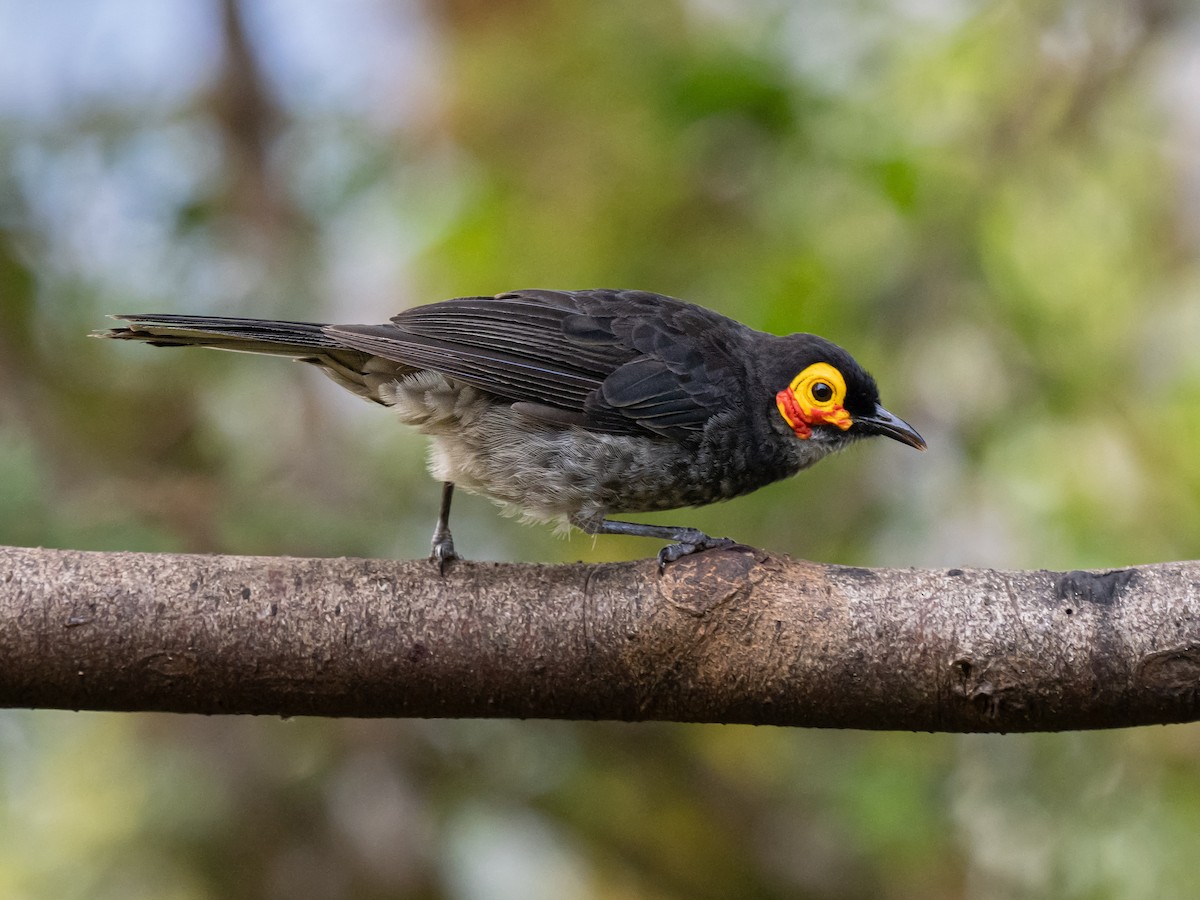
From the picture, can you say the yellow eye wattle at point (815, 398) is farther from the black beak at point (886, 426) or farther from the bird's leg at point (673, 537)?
the bird's leg at point (673, 537)

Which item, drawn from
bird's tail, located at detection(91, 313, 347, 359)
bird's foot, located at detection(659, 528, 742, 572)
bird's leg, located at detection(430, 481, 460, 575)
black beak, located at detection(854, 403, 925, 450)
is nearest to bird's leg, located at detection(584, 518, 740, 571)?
bird's foot, located at detection(659, 528, 742, 572)

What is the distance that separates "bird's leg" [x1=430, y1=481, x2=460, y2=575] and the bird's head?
1.16 m

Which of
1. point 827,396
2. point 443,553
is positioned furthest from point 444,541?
point 827,396

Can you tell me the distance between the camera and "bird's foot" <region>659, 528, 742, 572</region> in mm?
2932

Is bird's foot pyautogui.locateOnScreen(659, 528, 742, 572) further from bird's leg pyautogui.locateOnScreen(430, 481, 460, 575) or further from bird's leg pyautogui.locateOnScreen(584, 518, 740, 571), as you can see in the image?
bird's leg pyautogui.locateOnScreen(430, 481, 460, 575)

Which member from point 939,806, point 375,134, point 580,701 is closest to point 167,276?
point 375,134

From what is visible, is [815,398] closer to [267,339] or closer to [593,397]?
[593,397]

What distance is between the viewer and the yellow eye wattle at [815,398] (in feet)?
12.9

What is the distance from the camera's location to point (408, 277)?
6660 mm

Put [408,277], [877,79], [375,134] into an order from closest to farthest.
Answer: [877,79] → [375,134] → [408,277]

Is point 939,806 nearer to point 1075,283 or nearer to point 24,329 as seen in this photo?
point 1075,283

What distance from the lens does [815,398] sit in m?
3.92

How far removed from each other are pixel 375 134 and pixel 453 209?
23.6 inches

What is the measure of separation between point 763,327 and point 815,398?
2.76 feet
